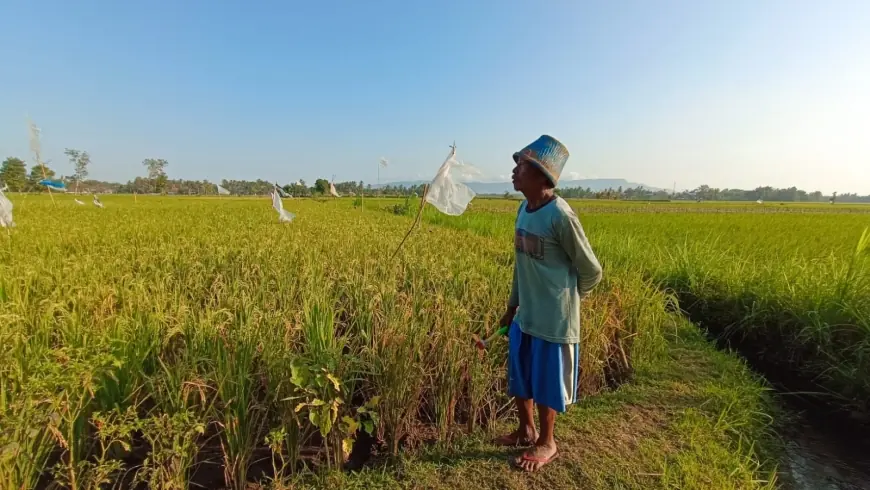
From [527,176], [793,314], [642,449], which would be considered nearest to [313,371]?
[527,176]

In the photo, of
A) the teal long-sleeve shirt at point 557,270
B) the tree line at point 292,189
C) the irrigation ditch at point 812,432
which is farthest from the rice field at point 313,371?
the tree line at point 292,189

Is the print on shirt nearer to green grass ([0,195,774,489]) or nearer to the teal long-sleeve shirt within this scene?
the teal long-sleeve shirt

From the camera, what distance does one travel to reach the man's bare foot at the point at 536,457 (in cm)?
215

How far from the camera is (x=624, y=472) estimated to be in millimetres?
2166

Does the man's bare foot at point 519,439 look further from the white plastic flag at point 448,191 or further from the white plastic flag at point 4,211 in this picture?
the white plastic flag at point 4,211

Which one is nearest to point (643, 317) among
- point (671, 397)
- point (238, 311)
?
point (671, 397)

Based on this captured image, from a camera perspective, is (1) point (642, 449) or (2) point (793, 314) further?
(2) point (793, 314)

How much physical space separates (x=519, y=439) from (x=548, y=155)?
1.73m

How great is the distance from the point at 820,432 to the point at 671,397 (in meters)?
1.15

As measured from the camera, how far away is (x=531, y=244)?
83.1 inches

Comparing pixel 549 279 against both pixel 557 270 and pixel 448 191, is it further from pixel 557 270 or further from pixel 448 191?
pixel 448 191

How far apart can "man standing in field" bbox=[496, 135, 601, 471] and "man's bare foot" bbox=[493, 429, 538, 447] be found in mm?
155

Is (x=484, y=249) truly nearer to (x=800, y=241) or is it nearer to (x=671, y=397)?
(x=671, y=397)

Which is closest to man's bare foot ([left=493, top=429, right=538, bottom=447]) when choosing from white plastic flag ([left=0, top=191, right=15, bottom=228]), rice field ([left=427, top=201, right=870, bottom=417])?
rice field ([left=427, top=201, right=870, bottom=417])
